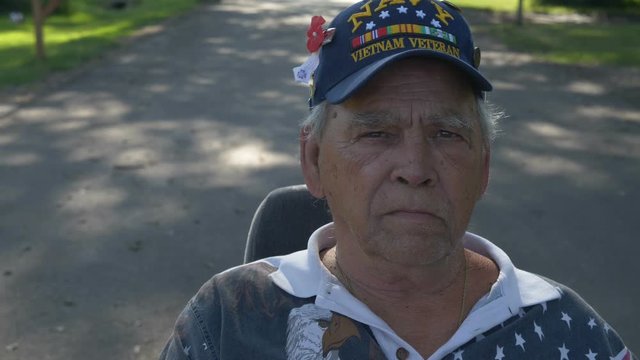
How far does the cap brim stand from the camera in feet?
6.08

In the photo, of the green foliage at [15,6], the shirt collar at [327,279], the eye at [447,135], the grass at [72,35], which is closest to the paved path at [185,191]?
the grass at [72,35]

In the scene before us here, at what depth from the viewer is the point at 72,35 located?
59.1ft

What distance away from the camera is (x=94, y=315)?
15.5ft

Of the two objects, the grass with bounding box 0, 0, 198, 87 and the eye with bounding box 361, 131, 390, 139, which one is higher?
the eye with bounding box 361, 131, 390, 139

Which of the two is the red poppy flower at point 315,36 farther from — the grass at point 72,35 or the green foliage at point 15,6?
the green foliage at point 15,6

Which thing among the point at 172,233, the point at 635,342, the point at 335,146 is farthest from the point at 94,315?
the point at 335,146

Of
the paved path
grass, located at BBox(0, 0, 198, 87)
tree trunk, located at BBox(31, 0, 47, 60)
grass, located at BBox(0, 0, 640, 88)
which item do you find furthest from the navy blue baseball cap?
tree trunk, located at BBox(31, 0, 47, 60)

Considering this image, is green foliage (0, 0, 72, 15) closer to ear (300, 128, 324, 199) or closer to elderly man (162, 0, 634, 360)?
ear (300, 128, 324, 199)

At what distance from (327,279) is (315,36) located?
0.55m

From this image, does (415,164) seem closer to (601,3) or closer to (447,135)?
(447,135)

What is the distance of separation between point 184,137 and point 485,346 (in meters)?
6.94

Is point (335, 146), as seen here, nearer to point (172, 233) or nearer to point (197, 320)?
point (197, 320)

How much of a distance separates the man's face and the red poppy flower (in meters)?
0.15

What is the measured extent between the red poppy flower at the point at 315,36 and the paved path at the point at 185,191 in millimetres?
2699
